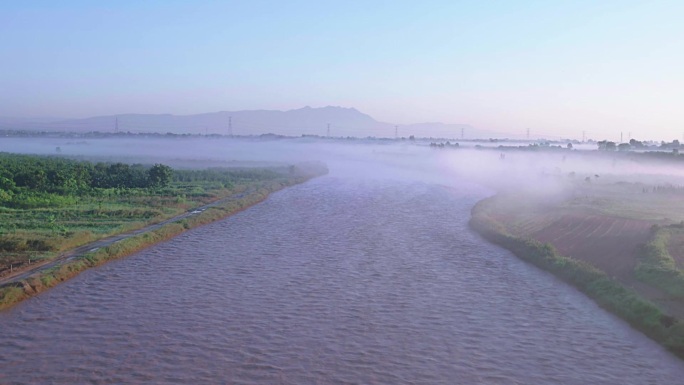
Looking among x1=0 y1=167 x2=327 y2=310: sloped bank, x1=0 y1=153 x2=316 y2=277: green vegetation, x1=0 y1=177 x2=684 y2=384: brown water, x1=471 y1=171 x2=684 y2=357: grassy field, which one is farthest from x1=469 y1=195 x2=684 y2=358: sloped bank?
x1=0 y1=153 x2=316 y2=277: green vegetation

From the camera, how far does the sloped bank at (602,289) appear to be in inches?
449

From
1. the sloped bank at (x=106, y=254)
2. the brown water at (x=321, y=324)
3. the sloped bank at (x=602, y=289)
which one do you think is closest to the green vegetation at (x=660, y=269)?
the sloped bank at (x=602, y=289)

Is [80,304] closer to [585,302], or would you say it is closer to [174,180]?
[585,302]

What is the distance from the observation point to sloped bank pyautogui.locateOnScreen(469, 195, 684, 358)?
11.4m

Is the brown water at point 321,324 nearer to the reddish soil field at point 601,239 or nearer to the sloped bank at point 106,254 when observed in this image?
the sloped bank at point 106,254

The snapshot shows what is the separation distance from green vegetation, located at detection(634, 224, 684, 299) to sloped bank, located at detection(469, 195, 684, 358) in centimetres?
76

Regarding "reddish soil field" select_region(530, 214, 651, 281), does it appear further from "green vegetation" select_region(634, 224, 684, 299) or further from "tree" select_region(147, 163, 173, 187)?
"tree" select_region(147, 163, 173, 187)

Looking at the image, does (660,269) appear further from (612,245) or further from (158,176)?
(158,176)

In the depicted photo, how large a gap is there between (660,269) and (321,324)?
8.69 m

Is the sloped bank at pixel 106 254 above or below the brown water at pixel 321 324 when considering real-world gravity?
above

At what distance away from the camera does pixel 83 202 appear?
28297mm

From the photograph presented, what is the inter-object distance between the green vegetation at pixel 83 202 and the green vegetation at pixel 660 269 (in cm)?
1550

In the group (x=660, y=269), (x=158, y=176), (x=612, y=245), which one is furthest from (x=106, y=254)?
(x=158, y=176)

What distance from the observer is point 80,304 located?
13172 mm
